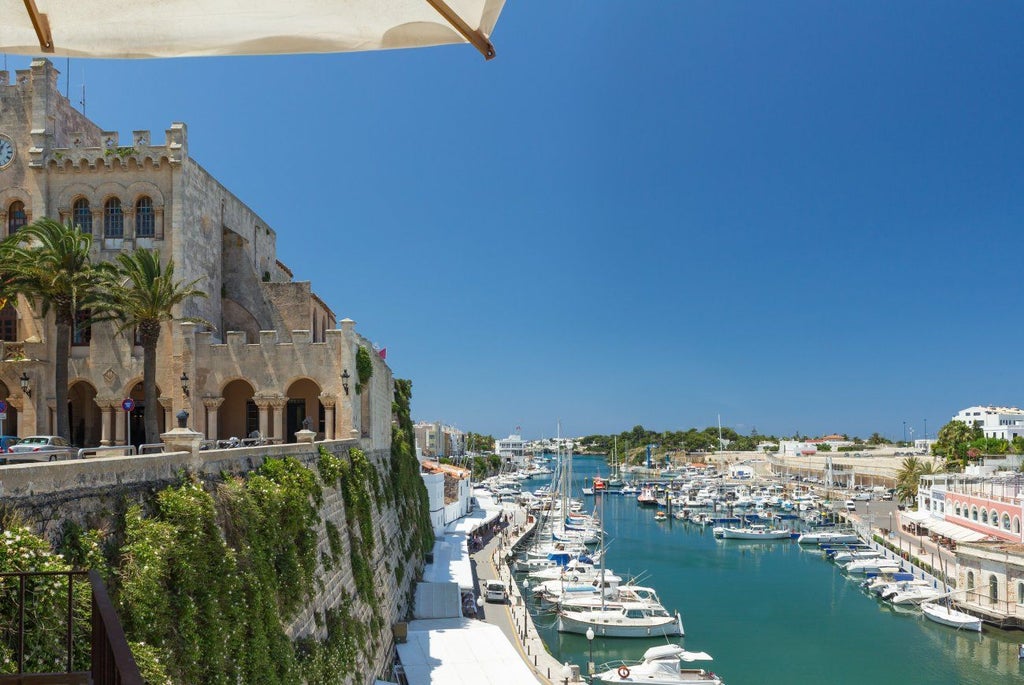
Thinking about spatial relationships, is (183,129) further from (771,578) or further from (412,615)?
(771,578)

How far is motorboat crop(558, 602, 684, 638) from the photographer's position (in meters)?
36.1

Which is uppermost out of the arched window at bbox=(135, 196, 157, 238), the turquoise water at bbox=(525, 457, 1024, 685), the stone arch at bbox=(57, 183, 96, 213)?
the stone arch at bbox=(57, 183, 96, 213)

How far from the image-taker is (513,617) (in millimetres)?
34250

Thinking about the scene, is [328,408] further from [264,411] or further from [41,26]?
[41,26]

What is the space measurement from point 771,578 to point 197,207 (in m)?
45.3

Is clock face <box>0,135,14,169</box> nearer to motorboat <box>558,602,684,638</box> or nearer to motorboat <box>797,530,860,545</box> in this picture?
motorboat <box>558,602,684,638</box>

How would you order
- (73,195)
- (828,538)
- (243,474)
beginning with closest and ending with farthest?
1. (243,474)
2. (73,195)
3. (828,538)

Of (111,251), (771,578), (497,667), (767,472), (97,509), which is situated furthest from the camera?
(767,472)

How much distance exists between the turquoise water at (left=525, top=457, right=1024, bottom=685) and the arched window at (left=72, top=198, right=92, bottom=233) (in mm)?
27083

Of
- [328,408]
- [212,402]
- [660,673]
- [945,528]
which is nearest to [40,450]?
[212,402]

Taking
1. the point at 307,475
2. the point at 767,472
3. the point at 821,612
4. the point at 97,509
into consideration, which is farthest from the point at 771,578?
the point at 767,472

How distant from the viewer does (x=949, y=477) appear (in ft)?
233

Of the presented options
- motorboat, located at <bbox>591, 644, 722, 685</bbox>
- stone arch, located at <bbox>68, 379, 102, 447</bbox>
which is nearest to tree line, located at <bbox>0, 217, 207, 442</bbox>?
stone arch, located at <bbox>68, 379, 102, 447</bbox>

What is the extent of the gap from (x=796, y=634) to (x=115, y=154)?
128 ft
